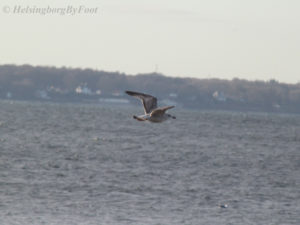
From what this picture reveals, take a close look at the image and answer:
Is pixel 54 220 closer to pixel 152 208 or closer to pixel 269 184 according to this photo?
pixel 152 208

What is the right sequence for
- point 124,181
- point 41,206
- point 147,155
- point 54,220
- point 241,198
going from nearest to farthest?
point 54,220 → point 41,206 → point 241,198 → point 124,181 → point 147,155

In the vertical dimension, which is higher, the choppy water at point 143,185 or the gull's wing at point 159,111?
the gull's wing at point 159,111

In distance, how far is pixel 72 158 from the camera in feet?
201

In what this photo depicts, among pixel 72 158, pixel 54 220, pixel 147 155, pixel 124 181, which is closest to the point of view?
pixel 54 220

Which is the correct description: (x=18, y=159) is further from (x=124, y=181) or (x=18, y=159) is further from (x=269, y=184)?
(x=269, y=184)

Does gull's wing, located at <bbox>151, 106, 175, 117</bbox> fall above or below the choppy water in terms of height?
above

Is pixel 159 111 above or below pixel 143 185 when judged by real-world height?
above

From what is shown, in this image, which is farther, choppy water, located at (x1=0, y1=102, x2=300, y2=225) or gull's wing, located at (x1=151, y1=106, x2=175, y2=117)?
choppy water, located at (x1=0, y1=102, x2=300, y2=225)

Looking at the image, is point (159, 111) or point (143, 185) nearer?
point (159, 111)

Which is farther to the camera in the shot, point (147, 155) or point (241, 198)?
point (147, 155)

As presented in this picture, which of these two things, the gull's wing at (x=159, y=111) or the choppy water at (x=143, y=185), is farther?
the choppy water at (x=143, y=185)

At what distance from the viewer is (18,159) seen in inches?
2254

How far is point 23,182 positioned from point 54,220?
37.6 feet

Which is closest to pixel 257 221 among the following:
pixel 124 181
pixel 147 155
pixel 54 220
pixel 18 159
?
pixel 54 220
